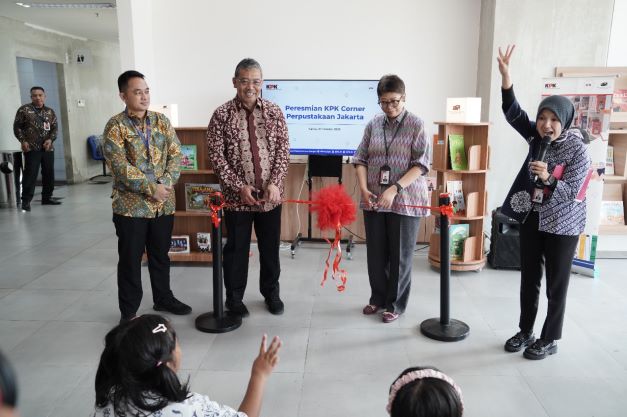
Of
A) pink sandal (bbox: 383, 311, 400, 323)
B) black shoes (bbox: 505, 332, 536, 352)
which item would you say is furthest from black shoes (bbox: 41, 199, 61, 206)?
black shoes (bbox: 505, 332, 536, 352)

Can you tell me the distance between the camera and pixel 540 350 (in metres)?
2.78

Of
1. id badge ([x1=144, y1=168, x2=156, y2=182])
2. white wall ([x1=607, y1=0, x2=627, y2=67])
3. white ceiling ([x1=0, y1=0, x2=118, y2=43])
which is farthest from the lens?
white ceiling ([x1=0, y1=0, x2=118, y2=43])

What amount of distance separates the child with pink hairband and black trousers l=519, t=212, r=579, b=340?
5.69 ft

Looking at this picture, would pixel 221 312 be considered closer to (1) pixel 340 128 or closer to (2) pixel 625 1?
(1) pixel 340 128

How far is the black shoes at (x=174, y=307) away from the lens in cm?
341

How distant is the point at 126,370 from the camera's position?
128 cm

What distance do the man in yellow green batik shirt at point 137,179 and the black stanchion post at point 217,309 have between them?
1.22ft

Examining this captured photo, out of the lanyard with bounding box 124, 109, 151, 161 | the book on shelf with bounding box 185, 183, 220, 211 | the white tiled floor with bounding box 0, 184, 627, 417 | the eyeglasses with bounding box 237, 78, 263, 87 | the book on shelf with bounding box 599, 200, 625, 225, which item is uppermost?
the eyeglasses with bounding box 237, 78, 263, 87

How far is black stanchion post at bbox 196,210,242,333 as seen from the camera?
3154mm

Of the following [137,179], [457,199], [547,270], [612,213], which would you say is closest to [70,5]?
[137,179]

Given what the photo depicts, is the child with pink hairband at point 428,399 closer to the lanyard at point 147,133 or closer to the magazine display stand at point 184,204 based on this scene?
the lanyard at point 147,133

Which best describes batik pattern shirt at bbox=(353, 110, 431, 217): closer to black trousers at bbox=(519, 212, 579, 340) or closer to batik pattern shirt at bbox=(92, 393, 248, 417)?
black trousers at bbox=(519, 212, 579, 340)

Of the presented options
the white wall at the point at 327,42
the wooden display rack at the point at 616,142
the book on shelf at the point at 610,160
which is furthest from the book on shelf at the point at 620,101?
the white wall at the point at 327,42

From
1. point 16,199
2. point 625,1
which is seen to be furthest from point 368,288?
point 16,199
